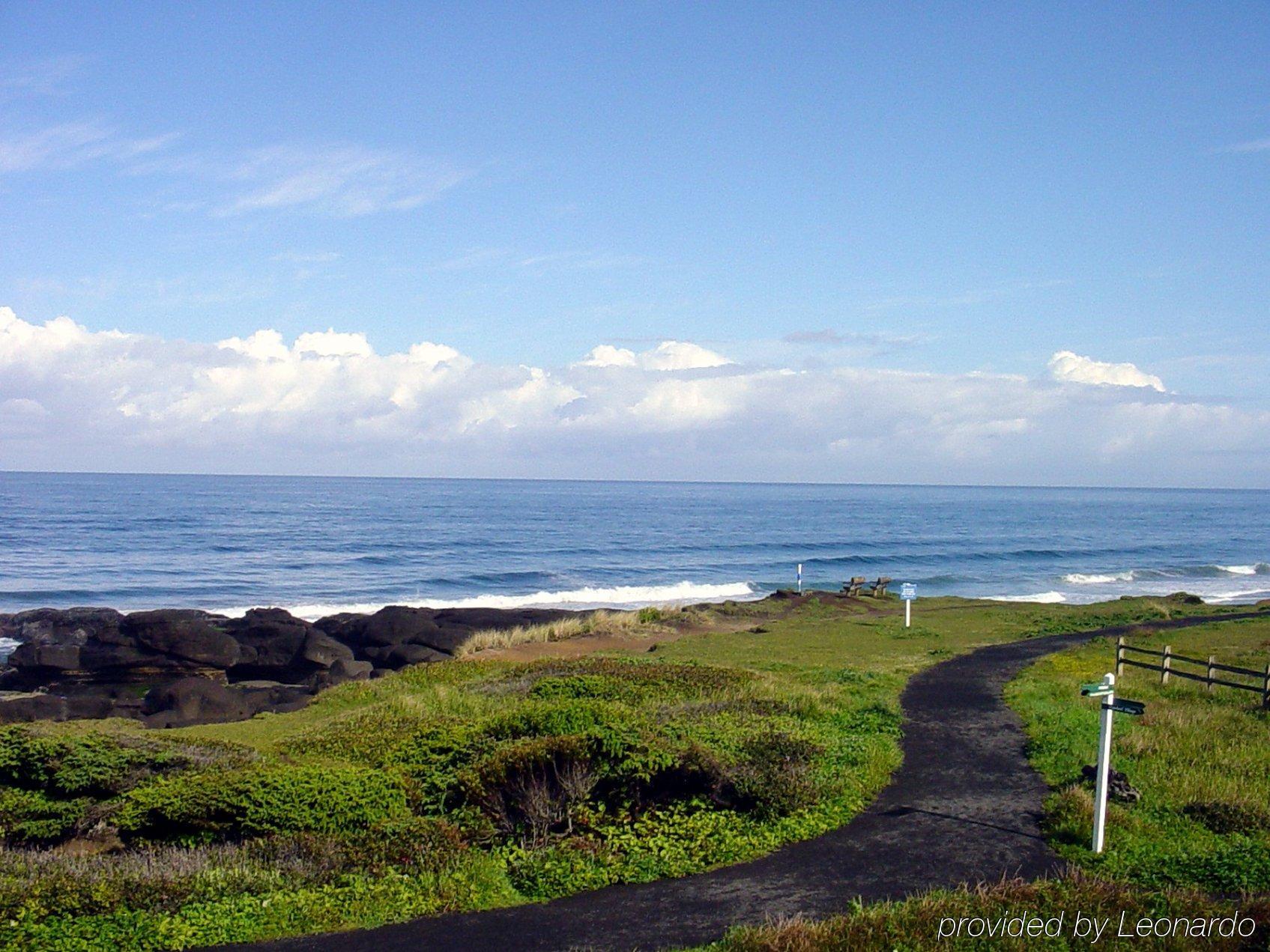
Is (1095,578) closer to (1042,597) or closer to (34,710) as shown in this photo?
(1042,597)

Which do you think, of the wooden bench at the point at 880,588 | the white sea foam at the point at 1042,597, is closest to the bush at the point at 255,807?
the wooden bench at the point at 880,588

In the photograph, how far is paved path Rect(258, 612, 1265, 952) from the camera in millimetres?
8328

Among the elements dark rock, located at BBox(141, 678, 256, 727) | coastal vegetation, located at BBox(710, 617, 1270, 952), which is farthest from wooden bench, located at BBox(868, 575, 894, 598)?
dark rock, located at BBox(141, 678, 256, 727)

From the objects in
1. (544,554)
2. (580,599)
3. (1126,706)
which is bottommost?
(580,599)

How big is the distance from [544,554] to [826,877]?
218ft

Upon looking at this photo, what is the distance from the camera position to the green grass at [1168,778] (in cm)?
944

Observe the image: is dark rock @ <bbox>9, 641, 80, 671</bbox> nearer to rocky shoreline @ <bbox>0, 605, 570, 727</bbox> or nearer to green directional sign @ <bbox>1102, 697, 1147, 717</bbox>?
rocky shoreline @ <bbox>0, 605, 570, 727</bbox>

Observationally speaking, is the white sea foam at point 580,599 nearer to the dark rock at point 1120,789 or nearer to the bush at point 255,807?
the bush at point 255,807

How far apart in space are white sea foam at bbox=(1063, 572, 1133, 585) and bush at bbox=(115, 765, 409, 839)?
194 ft

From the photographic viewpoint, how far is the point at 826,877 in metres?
9.51

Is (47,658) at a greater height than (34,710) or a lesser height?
lesser

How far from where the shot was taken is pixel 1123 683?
64.9ft

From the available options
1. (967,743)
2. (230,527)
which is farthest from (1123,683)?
(230,527)

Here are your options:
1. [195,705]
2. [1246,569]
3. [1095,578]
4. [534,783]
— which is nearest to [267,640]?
[195,705]
